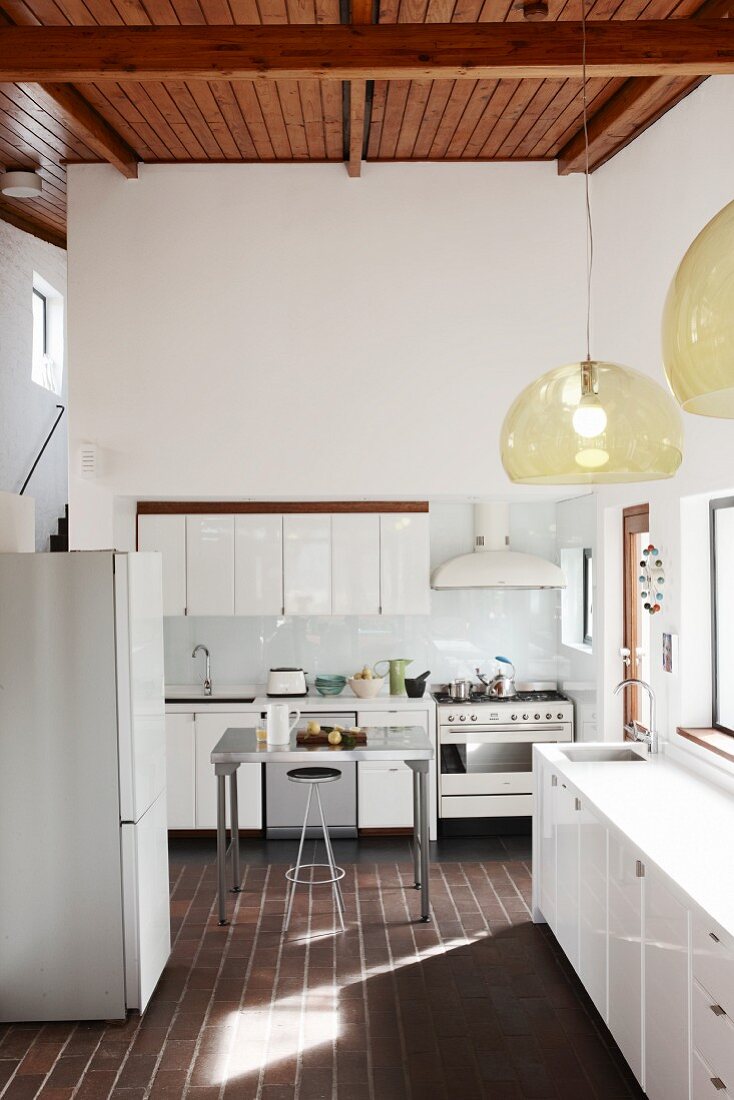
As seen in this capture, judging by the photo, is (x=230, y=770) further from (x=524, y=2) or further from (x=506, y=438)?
(x=524, y=2)

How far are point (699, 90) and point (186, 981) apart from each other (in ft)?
15.7

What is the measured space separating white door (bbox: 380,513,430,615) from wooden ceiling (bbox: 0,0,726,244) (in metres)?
2.33

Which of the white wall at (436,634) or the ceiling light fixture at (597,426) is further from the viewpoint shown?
the white wall at (436,634)

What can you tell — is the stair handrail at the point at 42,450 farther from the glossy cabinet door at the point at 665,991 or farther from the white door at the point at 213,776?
the glossy cabinet door at the point at 665,991

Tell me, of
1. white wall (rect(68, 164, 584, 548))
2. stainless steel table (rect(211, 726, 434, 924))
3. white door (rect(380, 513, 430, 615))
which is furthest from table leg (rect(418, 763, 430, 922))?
white wall (rect(68, 164, 584, 548))

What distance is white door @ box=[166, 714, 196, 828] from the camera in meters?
6.38

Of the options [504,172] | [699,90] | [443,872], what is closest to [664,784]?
[443,872]

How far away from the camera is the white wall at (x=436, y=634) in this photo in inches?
276

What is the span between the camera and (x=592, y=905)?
150 inches

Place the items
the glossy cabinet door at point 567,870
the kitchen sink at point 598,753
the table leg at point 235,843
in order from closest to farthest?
the glossy cabinet door at point 567,870 → the kitchen sink at point 598,753 → the table leg at point 235,843

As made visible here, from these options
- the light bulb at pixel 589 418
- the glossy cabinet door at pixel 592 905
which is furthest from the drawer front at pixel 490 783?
the light bulb at pixel 589 418

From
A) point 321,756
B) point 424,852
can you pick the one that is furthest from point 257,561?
point 424,852

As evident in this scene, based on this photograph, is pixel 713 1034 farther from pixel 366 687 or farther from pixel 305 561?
pixel 305 561

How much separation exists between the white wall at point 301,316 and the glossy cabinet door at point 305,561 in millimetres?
506
